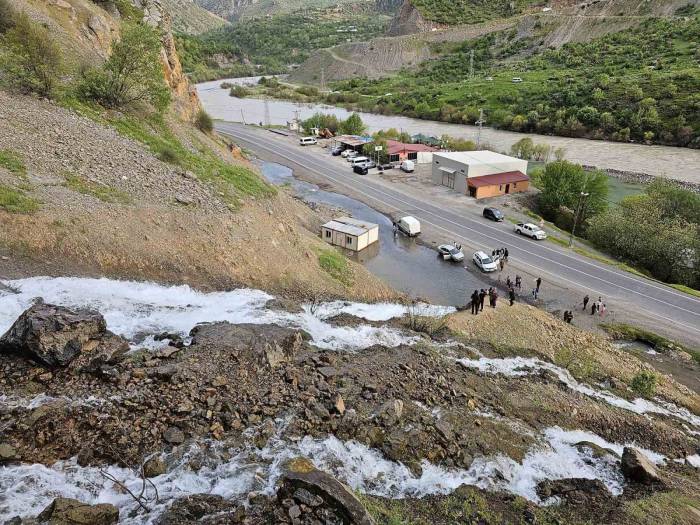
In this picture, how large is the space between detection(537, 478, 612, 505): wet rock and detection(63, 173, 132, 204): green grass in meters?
20.4

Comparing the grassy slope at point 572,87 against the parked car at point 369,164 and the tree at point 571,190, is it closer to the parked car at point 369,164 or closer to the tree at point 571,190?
the tree at point 571,190

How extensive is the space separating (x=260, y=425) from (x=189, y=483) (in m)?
2.30

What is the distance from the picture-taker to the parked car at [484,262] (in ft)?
113

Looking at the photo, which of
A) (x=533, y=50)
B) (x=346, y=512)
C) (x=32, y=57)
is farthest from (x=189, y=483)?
(x=533, y=50)

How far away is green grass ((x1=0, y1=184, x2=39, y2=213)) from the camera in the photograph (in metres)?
17.9

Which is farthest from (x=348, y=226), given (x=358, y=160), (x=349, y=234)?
(x=358, y=160)

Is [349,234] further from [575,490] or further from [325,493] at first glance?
[325,493]

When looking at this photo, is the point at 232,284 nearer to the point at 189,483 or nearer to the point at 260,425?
the point at 260,425

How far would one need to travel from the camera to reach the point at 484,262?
34.8m

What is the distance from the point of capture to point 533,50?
15000 centimetres

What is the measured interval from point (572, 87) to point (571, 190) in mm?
64719

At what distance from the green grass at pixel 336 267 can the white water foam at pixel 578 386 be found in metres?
9.95

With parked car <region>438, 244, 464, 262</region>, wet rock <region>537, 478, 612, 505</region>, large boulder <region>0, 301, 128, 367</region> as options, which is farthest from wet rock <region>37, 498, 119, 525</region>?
parked car <region>438, 244, 464, 262</region>

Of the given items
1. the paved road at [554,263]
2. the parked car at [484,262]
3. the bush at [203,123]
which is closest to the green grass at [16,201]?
the parked car at [484,262]
